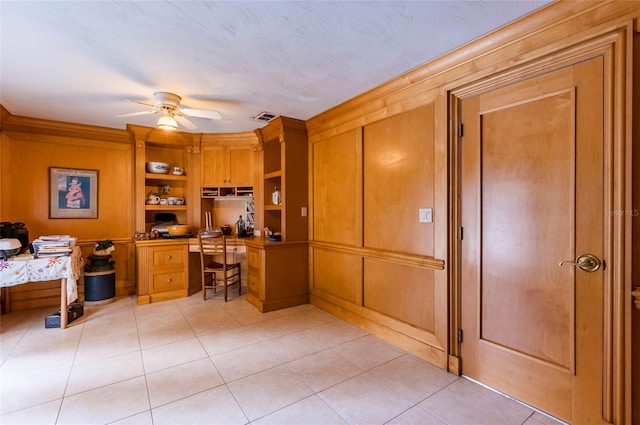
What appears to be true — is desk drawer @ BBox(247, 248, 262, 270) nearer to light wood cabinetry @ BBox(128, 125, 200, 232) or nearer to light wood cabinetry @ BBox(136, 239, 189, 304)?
light wood cabinetry @ BBox(136, 239, 189, 304)

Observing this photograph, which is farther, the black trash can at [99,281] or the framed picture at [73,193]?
the framed picture at [73,193]

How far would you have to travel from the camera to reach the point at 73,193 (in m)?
4.18

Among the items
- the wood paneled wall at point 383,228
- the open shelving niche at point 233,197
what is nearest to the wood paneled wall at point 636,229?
the wood paneled wall at point 383,228

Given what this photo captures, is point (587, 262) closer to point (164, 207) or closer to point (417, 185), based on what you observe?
point (417, 185)

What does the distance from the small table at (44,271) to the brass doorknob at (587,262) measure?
4.44 meters

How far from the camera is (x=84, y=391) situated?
82.4 inches

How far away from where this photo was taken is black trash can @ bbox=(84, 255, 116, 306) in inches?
156

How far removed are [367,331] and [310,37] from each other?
2.73 meters

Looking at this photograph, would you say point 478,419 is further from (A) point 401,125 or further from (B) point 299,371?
(A) point 401,125

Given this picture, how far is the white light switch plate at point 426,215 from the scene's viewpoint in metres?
2.48

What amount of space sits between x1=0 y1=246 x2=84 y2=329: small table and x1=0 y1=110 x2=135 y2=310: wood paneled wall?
1056 millimetres

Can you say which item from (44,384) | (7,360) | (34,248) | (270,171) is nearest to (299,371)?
(44,384)

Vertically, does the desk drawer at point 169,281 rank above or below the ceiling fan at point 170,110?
below

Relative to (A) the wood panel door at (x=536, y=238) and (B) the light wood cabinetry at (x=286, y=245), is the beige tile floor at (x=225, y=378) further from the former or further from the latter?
(B) the light wood cabinetry at (x=286, y=245)
